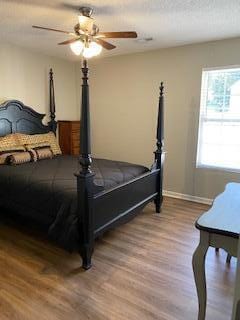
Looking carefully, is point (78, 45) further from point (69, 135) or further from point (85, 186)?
point (69, 135)

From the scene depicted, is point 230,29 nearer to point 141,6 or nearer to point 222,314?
point 141,6

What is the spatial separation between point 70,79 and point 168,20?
262 centimetres

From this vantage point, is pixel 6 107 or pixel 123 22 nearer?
pixel 123 22

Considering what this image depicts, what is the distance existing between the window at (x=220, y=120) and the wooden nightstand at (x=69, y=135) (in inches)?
86.7

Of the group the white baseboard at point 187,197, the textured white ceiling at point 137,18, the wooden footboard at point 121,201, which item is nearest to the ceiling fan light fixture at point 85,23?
the textured white ceiling at point 137,18

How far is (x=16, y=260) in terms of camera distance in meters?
2.38

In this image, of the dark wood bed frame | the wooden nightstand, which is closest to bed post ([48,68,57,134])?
the wooden nightstand

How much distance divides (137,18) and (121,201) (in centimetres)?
201

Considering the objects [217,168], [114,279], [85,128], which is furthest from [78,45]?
[217,168]

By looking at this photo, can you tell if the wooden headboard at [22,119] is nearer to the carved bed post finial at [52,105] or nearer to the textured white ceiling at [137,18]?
the carved bed post finial at [52,105]

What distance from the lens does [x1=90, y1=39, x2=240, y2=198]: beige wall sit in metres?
3.75

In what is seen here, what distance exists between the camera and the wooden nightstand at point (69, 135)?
14.8 feet

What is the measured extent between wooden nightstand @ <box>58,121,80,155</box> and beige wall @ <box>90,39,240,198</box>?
0.52 meters

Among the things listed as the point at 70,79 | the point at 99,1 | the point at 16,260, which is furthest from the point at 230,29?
the point at 16,260
